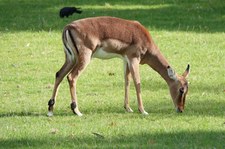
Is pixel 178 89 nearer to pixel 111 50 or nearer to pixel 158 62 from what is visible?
pixel 158 62

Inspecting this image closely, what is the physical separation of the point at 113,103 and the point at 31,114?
1.67 metres

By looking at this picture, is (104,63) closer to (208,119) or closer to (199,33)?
(199,33)

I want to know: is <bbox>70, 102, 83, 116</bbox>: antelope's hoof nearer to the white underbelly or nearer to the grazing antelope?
the grazing antelope

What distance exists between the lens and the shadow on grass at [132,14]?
22.3m

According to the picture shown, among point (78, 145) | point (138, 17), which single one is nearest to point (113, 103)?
point (78, 145)

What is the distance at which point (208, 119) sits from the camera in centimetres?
1193

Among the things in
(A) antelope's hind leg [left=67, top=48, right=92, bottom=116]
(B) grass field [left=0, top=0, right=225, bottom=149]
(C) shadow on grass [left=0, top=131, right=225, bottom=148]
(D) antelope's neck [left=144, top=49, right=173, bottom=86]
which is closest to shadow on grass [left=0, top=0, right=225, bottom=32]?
(B) grass field [left=0, top=0, right=225, bottom=149]

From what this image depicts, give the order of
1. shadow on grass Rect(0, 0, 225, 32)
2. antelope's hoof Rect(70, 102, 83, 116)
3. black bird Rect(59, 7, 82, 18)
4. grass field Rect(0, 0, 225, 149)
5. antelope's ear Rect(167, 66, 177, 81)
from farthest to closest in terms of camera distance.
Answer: black bird Rect(59, 7, 82, 18) < shadow on grass Rect(0, 0, 225, 32) < antelope's ear Rect(167, 66, 177, 81) < antelope's hoof Rect(70, 102, 83, 116) < grass field Rect(0, 0, 225, 149)

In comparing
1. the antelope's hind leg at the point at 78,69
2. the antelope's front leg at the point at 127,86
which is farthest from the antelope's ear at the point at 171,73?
the antelope's hind leg at the point at 78,69

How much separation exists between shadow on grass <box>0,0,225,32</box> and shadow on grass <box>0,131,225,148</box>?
11420 millimetres

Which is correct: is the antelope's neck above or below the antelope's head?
above

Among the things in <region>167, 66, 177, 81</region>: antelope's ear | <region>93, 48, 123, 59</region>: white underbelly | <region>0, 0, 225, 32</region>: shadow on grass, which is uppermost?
<region>93, 48, 123, 59</region>: white underbelly

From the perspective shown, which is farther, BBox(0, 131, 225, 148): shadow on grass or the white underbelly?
the white underbelly

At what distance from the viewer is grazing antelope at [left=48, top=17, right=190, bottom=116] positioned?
12.6 metres
